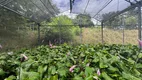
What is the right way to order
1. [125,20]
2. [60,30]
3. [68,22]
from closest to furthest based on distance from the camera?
[125,20]
[60,30]
[68,22]

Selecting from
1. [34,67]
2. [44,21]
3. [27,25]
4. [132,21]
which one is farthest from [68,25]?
[34,67]

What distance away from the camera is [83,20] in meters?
11.5

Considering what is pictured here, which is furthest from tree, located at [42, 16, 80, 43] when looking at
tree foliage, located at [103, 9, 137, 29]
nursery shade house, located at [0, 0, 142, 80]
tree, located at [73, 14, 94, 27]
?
tree foliage, located at [103, 9, 137, 29]

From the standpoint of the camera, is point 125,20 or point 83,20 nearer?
point 125,20

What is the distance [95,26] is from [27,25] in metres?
3.99

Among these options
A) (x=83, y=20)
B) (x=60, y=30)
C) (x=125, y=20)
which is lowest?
(x=60, y=30)

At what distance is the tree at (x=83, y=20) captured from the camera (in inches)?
450

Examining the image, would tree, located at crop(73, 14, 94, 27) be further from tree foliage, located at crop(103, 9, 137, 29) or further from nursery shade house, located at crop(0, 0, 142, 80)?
tree foliage, located at crop(103, 9, 137, 29)

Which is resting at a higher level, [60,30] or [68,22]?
[68,22]

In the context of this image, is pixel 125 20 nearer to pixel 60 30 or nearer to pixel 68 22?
pixel 68 22

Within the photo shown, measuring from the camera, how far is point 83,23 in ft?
37.4

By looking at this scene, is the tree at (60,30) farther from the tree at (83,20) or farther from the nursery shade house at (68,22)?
the tree at (83,20)

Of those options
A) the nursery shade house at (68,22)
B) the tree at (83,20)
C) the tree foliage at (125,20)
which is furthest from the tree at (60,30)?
the tree foliage at (125,20)

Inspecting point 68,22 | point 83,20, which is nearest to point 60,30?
point 68,22
